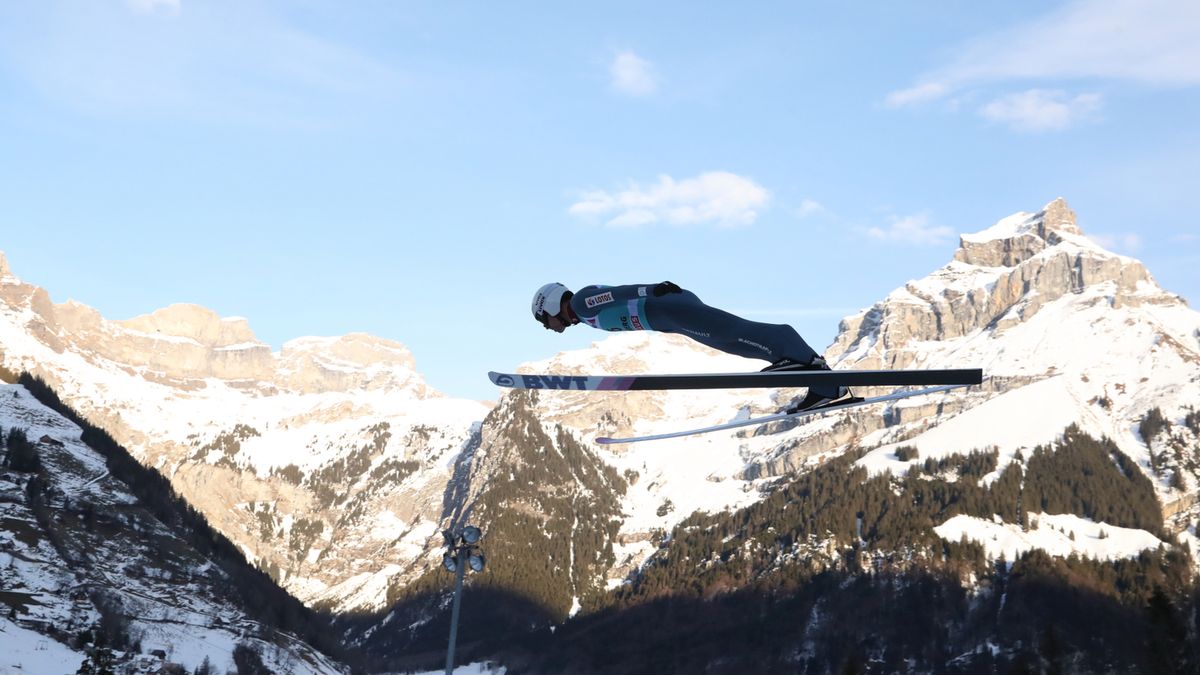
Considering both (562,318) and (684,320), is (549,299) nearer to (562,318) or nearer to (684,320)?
(562,318)

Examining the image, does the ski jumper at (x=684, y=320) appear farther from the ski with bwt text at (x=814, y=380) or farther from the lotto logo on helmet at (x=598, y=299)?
the ski with bwt text at (x=814, y=380)

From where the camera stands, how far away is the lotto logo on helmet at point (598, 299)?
699 inches

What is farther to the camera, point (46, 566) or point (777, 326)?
point (46, 566)

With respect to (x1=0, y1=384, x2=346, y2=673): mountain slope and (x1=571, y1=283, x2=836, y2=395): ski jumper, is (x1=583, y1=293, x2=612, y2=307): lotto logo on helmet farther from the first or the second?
(x1=0, y1=384, x2=346, y2=673): mountain slope

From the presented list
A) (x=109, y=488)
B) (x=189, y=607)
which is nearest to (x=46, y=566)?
(x=189, y=607)

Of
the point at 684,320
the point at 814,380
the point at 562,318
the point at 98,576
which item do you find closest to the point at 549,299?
the point at 562,318

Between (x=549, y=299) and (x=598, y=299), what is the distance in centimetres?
118

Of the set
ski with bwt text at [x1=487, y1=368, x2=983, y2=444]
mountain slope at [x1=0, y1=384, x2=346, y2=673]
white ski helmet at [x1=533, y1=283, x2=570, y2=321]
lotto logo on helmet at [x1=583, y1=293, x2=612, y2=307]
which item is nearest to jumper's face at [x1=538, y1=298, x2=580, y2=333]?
white ski helmet at [x1=533, y1=283, x2=570, y2=321]

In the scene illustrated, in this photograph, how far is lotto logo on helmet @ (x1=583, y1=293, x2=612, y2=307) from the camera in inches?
699

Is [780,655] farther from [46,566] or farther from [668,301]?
[668,301]

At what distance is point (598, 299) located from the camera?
17969mm

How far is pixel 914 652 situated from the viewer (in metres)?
184

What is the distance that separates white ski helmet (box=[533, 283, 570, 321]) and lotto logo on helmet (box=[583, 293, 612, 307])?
27.9 inches

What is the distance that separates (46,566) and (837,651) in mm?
127925
